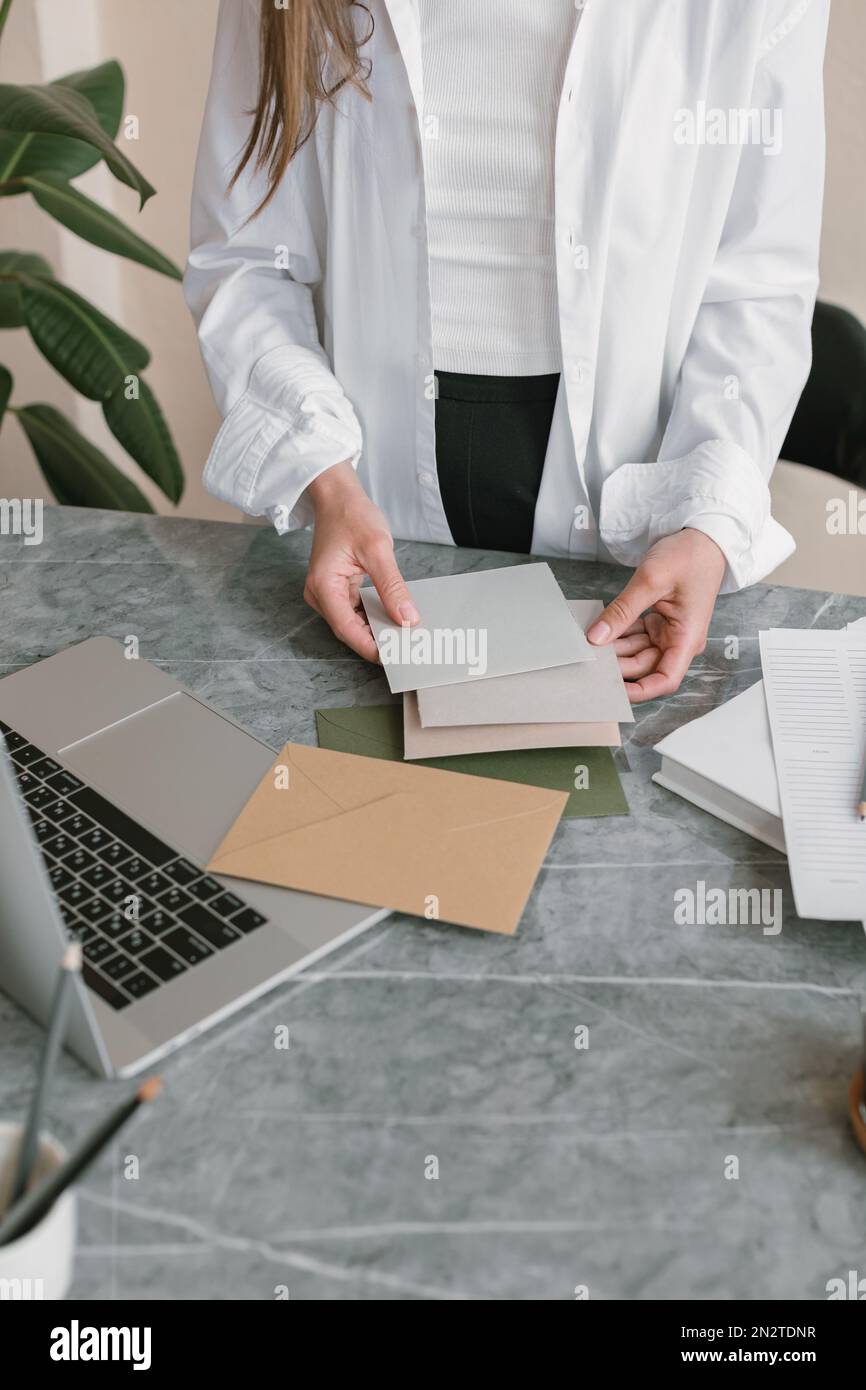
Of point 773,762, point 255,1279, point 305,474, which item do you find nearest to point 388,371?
point 305,474

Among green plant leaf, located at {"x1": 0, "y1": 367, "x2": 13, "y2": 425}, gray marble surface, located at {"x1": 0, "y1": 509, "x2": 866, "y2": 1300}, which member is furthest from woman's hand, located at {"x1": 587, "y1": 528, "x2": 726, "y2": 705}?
green plant leaf, located at {"x1": 0, "y1": 367, "x2": 13, "y2": 425}

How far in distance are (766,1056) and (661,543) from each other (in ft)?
1.58

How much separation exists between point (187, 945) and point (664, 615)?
49 cm

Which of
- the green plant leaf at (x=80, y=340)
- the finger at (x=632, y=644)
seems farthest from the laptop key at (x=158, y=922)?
the green plant leaf at (x=80, y=340)

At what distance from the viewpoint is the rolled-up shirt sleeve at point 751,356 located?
1.02 metres

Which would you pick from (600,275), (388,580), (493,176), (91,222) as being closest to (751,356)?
(600,275)

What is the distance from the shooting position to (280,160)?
105 centimetres

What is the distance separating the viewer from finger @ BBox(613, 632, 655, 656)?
0.98m

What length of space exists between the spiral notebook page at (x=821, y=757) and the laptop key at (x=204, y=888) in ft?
1.23

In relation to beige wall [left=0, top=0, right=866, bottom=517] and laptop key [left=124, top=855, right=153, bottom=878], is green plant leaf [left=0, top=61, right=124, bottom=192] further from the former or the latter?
laptop key [left=124, top=855, right=153, bottom=878]

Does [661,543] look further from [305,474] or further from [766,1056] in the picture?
[766,1056]

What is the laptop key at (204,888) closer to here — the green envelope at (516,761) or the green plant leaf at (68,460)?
the green envelope at (516,761)

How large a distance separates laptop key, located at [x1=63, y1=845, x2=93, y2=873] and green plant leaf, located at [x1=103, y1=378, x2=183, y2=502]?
1.09m

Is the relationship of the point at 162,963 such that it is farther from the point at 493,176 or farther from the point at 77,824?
the point at 493,176
